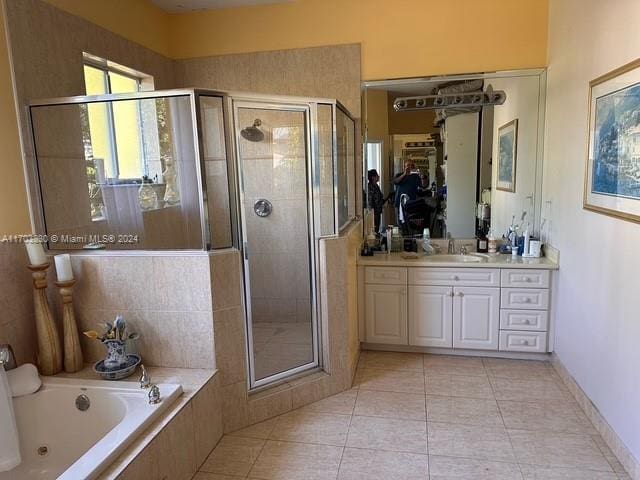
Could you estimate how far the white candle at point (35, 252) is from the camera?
242cm

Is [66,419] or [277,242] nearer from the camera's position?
[66,419]

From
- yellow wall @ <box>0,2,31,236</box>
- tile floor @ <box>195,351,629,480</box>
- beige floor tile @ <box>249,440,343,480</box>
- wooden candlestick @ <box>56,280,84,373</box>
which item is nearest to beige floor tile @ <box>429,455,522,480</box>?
tile floor @ <box>195,351,629,480</box>

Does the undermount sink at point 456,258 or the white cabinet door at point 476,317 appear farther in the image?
the undermount sink at point 456,258

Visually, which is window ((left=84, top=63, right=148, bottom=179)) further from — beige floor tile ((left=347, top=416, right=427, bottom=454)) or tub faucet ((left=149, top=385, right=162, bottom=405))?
beige floor tile ((left=347, top=416, right=427, bottom=454))

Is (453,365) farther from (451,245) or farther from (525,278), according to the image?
(451,245)

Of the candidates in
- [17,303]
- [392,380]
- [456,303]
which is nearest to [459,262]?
[456,303]

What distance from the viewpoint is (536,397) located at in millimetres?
2865

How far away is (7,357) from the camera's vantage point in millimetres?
2248

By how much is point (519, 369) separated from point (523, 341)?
207 mm

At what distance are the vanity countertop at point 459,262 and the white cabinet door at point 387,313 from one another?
193 millimetres

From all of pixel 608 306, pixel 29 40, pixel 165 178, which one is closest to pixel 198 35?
pixel 29 40

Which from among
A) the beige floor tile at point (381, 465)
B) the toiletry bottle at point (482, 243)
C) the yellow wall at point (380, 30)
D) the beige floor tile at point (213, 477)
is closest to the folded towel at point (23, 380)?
the beige floor tile at point (213, 477)

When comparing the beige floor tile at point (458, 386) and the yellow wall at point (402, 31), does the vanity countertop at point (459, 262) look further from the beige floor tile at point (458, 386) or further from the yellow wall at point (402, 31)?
the yellow wall at point (402, 31)

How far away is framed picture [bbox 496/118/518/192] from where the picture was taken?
11.5 feet
